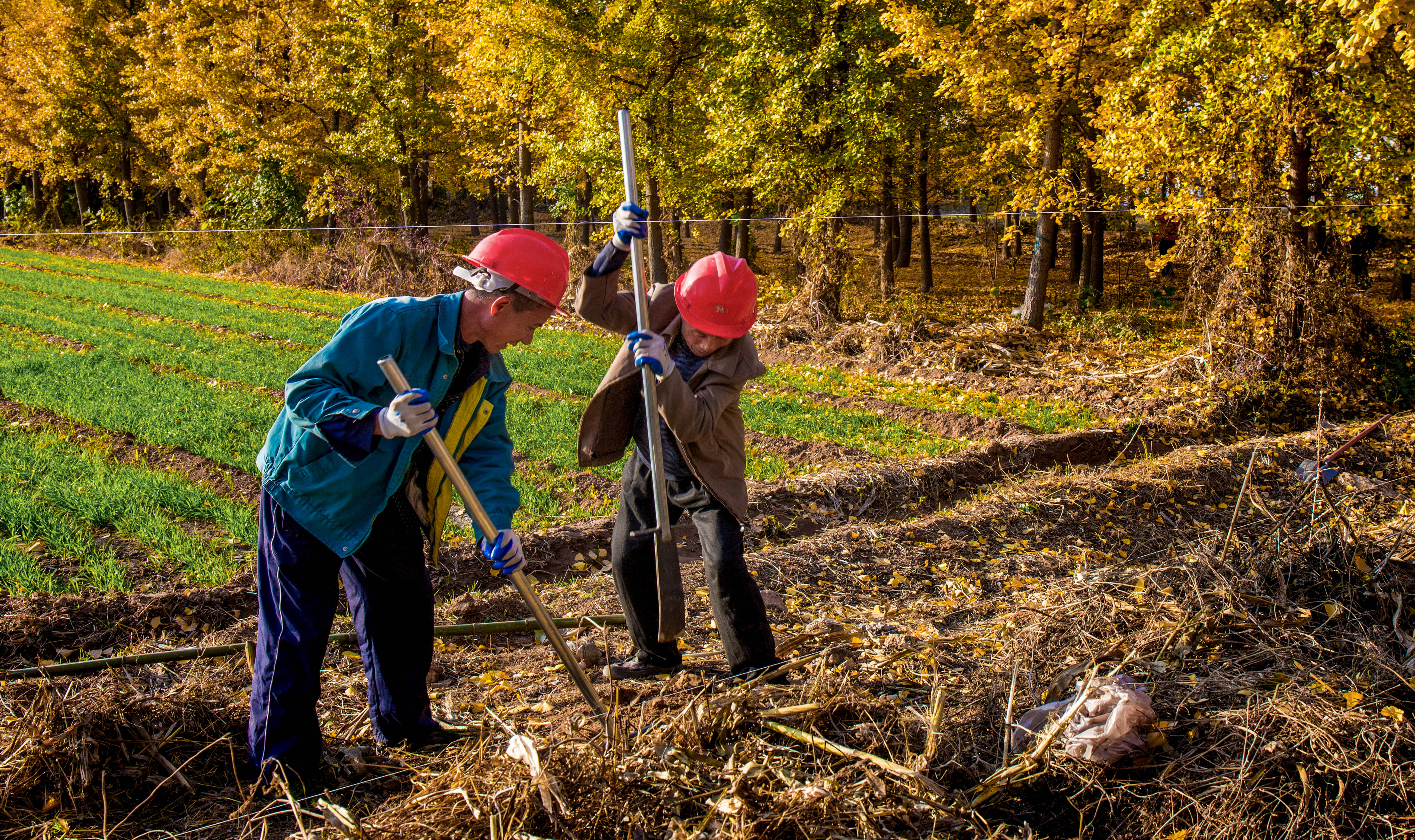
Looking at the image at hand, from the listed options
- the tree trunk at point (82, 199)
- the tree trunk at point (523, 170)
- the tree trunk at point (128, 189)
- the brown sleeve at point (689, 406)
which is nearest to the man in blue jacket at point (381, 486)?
the brown sleeve at point (689, 406)

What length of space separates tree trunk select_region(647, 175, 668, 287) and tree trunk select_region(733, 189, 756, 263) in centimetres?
252

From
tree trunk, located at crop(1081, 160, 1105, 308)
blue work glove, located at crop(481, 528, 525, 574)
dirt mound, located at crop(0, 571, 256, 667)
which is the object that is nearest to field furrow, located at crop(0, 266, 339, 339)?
dirt mound, located at crop(0, 571, 256, 667)

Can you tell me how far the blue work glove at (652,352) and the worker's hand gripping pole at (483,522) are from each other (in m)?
0.74

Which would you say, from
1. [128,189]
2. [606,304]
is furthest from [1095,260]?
[128,189]

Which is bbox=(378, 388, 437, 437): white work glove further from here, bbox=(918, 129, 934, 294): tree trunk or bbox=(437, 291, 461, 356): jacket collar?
bbox=(918, 129, 934, 294): tree trunk

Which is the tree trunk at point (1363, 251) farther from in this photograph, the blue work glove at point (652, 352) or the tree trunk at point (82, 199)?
the tree trunk at point (82, 199)

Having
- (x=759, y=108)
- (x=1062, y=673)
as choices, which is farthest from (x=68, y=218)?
(x=1062, y=673)

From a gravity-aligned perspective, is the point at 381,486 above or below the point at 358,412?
below

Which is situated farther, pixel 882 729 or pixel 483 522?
pixel 882 729

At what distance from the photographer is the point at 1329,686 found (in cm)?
322

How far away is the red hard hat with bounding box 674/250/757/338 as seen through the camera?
3354 millimetres

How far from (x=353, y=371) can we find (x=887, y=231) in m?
18.4

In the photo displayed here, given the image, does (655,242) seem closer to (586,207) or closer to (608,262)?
(586,207)

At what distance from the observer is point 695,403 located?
130 inches
